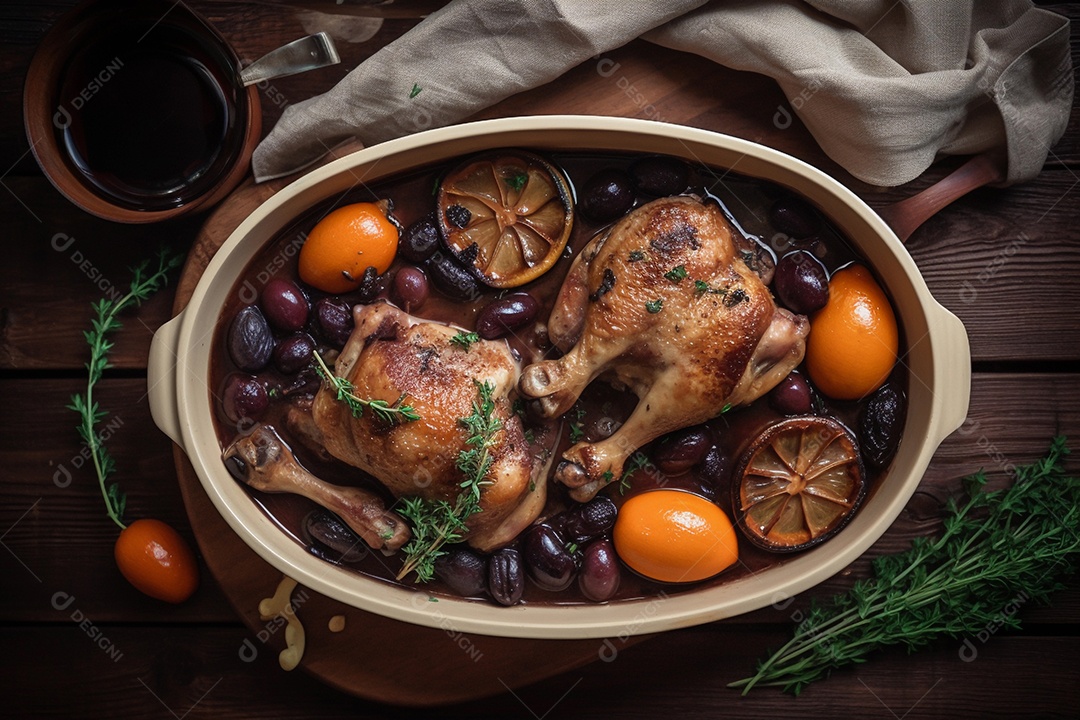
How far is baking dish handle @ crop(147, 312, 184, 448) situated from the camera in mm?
2020

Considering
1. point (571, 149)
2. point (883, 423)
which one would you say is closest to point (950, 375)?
point (883, 423)

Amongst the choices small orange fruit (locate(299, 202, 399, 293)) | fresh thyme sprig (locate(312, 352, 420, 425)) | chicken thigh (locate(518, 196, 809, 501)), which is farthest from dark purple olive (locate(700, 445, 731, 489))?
small orange fruit (locate(299, 202, 399, 293))

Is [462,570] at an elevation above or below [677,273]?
below

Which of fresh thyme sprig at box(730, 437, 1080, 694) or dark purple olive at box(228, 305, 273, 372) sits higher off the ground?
dark purple olive at box(228, 305, 273, 372)

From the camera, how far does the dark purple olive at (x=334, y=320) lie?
2.16m

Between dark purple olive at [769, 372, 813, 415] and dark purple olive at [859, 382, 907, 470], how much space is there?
0.57ft

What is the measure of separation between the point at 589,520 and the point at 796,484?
A: 602 millimetres

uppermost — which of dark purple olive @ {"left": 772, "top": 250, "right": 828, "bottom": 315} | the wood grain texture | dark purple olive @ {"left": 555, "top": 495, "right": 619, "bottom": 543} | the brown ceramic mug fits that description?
the brown ceramic mug

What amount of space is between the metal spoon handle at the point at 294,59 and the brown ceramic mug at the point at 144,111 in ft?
0.27

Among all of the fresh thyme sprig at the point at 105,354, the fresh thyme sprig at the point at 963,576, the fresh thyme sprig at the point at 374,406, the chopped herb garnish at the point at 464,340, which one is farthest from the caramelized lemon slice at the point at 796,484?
the fresh thyme sprig at the point at 105,354

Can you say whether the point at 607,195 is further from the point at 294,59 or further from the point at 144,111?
the point at 144,111

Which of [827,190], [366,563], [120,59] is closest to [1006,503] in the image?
[827,190]

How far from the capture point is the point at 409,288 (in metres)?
2.14

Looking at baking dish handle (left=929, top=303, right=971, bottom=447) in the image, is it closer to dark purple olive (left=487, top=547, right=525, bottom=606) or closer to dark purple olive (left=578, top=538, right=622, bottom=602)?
dark purple olive (left=578, top=538, right=622, bottom=602)
